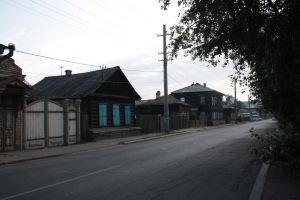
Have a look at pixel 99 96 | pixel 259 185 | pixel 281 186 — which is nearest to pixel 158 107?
pixel 99 96

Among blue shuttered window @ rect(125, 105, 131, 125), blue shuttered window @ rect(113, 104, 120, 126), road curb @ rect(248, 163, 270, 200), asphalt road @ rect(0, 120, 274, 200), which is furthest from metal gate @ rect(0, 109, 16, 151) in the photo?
blue shuttered window @ rect(125, 105, 131, 125)

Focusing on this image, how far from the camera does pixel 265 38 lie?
10688mm

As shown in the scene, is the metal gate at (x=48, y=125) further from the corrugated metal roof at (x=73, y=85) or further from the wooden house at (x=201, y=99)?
the wooden house at (x=201, y=99)

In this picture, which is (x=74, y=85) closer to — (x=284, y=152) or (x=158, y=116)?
(x=158, y=116)

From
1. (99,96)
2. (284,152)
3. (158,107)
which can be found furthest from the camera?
(158,107)

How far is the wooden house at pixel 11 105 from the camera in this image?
68.7 ft

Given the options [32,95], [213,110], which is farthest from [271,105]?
[213,110]

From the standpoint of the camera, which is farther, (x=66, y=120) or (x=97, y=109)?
(x=97, y=109)

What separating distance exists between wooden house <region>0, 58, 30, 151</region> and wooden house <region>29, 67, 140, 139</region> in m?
7.91

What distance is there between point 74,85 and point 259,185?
26694 millimetres

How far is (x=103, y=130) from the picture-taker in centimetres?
3231

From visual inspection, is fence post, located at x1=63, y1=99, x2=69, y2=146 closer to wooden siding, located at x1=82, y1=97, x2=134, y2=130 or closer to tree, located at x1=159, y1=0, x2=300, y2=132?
wooden siding, located at x1=82, y1=97, x2=134, y2=130


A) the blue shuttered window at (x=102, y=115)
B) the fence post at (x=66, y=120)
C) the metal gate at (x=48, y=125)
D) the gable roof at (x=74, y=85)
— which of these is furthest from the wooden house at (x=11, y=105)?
the blue shuttered window at (x=102, y=115)

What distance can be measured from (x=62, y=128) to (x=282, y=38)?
1827 centimetres
